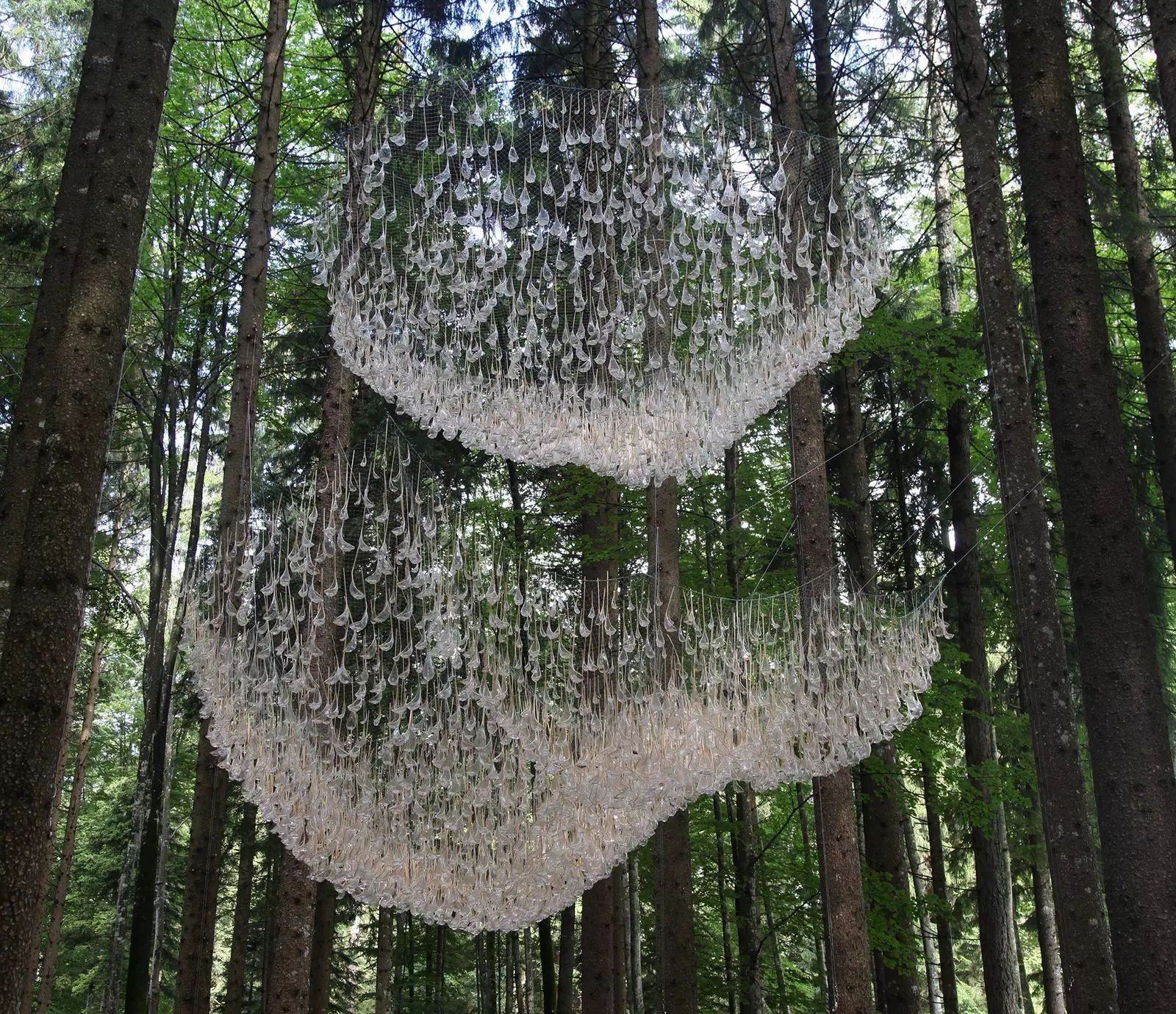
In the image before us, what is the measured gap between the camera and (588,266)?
23.2ft

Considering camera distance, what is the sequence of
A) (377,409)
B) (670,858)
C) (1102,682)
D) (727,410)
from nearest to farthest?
(1102,682) < (727,410) < (670,858) < (377,409)

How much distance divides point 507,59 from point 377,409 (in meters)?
4.38

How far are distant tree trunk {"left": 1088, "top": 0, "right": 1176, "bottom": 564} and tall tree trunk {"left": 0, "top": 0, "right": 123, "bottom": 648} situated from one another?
6807 millimetres

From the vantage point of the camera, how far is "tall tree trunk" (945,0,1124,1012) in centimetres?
571

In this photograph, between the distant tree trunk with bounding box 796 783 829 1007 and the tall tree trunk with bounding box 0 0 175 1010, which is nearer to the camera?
the tall tree trunk with bounding box 0 0 175 1010

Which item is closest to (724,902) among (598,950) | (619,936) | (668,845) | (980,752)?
(619,936)

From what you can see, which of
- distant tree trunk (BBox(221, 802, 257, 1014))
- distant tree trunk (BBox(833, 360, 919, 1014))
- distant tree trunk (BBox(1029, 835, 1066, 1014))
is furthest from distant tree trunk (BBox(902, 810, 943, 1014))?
distant tree trunk (BBox(221, 802, 257, 1014))

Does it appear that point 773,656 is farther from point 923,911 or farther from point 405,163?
point 923,911

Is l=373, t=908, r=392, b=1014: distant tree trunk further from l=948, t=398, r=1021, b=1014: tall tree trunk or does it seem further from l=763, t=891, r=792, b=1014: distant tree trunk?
l=948, t=398, r=1021, b=1014: tall tree trunk

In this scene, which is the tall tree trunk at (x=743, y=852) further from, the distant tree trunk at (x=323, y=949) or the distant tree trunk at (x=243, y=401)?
the distant tree trunk at (x=243, y=401)

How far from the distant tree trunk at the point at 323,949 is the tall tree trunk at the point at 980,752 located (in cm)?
729

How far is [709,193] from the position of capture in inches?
232

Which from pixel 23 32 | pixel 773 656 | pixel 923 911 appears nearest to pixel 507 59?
pixel 23 32

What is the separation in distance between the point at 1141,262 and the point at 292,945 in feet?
28.3
